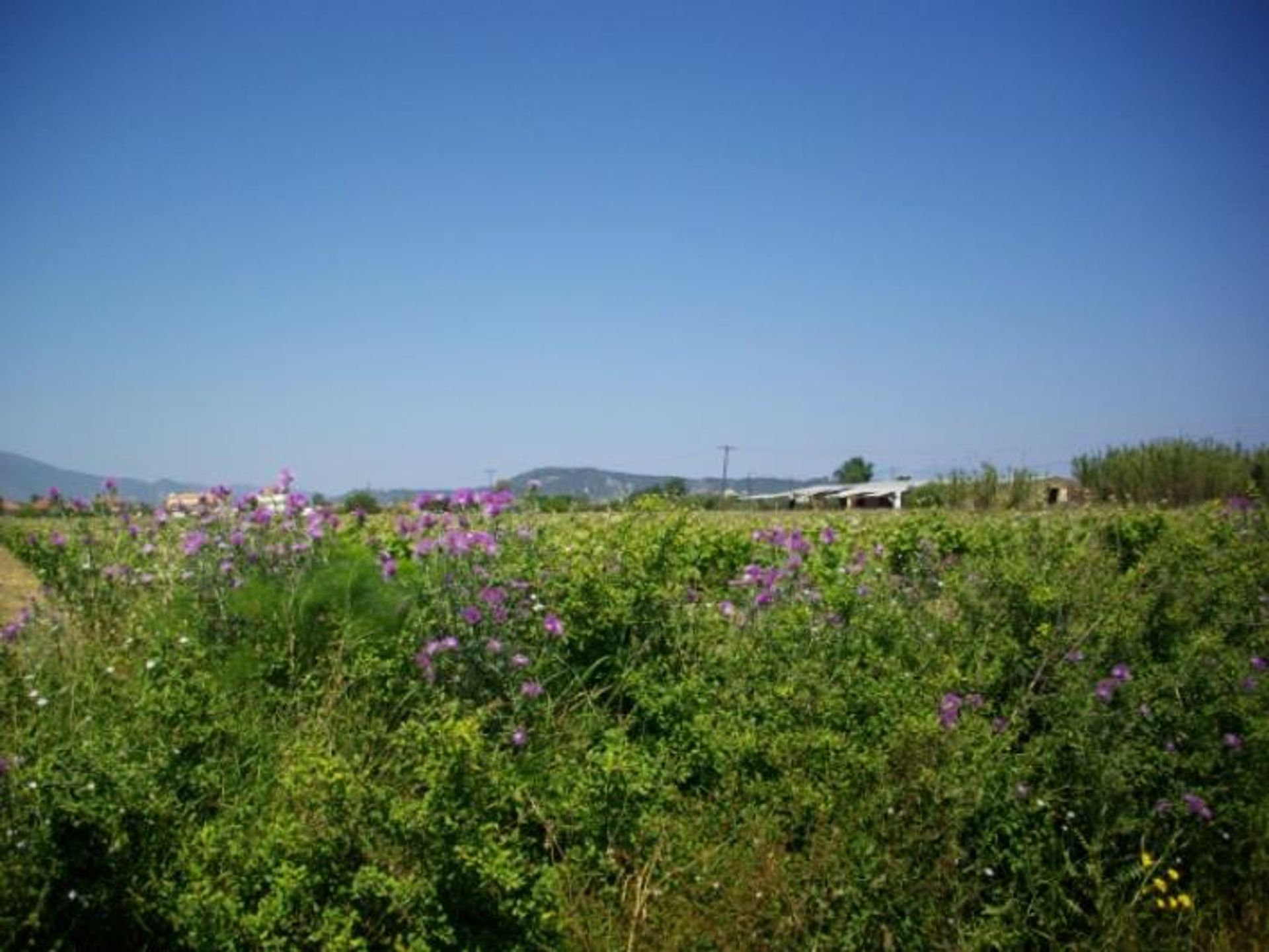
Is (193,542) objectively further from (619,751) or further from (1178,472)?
(1178,472)

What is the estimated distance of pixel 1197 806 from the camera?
2.88 m

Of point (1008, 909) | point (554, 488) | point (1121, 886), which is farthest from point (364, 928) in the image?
Answer: point (554, 488)

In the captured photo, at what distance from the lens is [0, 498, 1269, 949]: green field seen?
220cm

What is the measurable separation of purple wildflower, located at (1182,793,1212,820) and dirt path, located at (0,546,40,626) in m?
4.90

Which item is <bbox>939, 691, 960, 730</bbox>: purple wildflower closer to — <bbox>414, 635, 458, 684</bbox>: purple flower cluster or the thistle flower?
<bbox>414, 635, 458, 684</bbox>: purple flower cluster

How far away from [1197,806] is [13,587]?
28.4ft

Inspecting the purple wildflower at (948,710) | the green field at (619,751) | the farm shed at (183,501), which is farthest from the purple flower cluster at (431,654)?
the farm shed at (183,501)

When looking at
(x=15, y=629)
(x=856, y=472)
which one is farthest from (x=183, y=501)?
(x=856, y=472)

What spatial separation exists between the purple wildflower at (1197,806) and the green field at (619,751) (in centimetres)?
2

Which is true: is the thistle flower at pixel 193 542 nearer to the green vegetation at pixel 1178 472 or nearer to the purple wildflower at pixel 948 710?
the purple wildflower at pixel 948 710

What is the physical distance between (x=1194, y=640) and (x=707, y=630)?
1891 mm

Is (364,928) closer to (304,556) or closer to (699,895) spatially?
(699,895)

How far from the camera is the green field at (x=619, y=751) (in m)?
2.20

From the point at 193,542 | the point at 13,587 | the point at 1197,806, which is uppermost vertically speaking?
the point at 193,542
